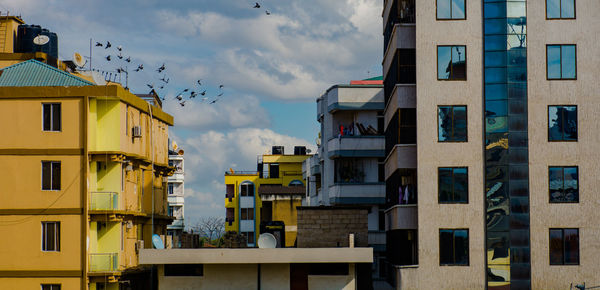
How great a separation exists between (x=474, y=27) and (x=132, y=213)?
19.5 meters

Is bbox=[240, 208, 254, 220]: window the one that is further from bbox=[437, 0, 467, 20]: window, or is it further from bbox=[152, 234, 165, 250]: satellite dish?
bbox=[437, 0, 467, 20]: window

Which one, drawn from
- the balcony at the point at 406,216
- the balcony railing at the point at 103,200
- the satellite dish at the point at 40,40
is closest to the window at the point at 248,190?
the satellite dish at the point at 40,40

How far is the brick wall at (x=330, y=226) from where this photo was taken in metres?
44.6

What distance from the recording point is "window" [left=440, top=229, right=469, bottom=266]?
39.5 m

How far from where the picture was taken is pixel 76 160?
→ 145ft

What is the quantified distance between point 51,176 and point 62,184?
72 cm

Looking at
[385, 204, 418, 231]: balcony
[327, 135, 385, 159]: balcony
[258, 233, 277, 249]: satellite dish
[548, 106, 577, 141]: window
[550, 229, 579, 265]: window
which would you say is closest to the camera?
[550, 229, 579, 265]: window

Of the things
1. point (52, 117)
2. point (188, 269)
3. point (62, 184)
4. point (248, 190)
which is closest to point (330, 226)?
point (188, 269)

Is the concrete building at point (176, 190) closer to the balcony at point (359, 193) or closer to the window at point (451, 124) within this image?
the balcony at point (359, 193)

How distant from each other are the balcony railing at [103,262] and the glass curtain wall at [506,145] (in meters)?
17.8

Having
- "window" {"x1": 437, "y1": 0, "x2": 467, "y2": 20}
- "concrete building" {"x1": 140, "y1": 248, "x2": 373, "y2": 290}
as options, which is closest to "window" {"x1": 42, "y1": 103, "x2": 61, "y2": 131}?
"concrete building" {"x1": 140, "y1": 248, "x2": 373, "y2": 290}

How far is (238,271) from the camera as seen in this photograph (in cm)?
4297

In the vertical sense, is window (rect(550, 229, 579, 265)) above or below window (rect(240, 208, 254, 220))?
above

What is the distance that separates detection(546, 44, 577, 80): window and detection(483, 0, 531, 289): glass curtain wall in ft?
3.71
